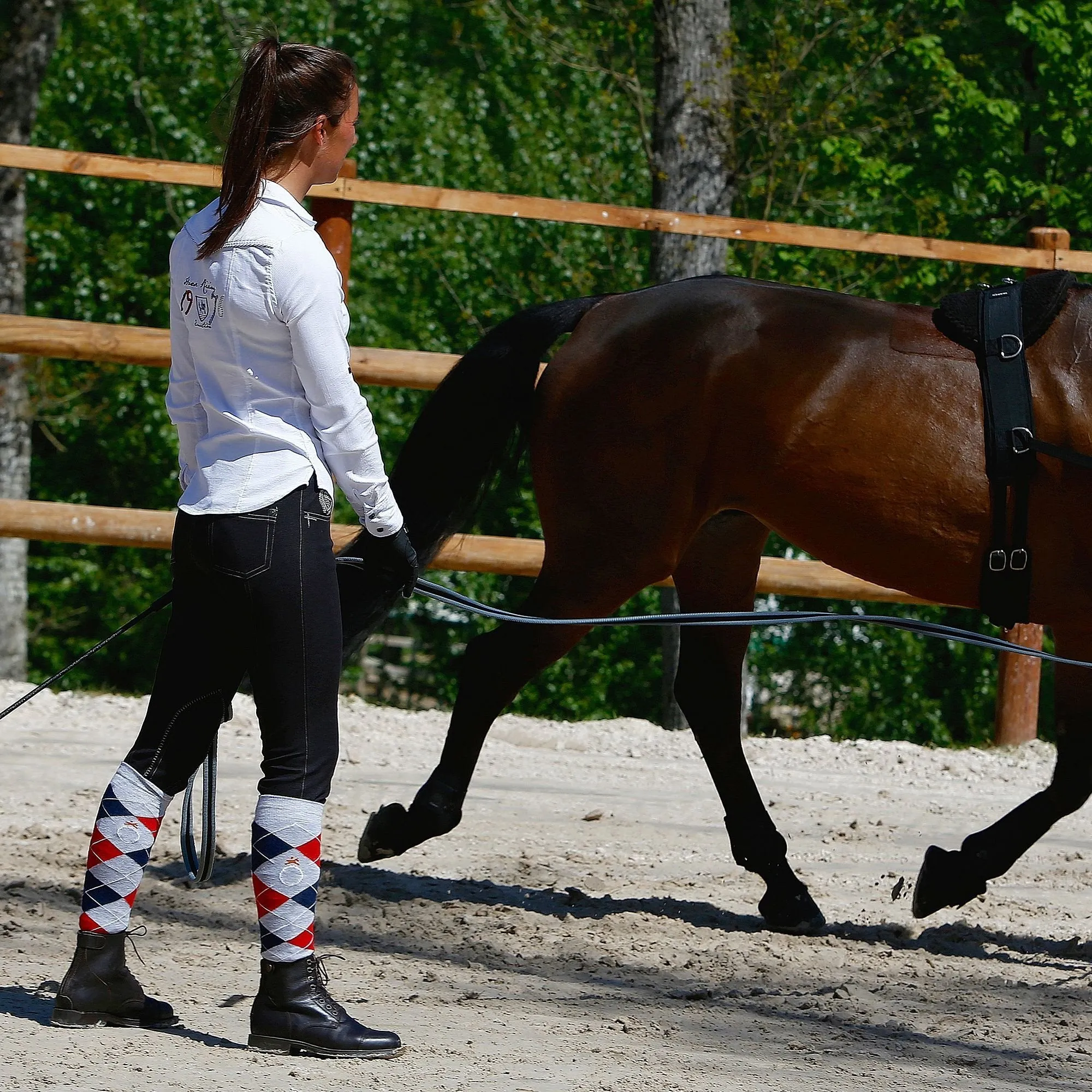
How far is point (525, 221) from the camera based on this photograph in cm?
1475

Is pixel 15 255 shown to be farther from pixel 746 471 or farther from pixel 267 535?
pixel 267 535

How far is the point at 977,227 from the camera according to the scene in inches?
500

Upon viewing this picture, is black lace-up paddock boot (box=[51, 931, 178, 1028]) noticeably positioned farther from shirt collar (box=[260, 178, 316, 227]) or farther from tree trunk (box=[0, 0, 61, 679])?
tree trunk (box=[0, 0, 61, 679])

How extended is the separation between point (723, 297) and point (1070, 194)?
944cm

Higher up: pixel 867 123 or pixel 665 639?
pixel 867 123

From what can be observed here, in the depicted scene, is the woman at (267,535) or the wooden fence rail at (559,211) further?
the wooden fence rail at (559,211)

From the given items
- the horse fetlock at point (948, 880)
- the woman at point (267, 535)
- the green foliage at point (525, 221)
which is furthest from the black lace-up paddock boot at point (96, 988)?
the green foliage at point (525, 221)

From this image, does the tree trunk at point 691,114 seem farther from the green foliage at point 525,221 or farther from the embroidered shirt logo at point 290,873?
the embroidered shirt logo at point 290,873

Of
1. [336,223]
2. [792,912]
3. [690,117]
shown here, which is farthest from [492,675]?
[690,117]

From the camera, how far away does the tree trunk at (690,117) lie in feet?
26.9

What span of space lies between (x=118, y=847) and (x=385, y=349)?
3.40 meters

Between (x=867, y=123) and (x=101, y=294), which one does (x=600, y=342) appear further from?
(x=101, y=294)

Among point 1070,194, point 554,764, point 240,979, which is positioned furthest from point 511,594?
point 240,979

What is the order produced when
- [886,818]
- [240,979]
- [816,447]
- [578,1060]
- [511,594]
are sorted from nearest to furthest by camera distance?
[578,1060]
[240,979]
[816,447]
[886,818]
[511,594]
